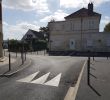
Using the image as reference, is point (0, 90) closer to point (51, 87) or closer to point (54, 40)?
point (51, 87)

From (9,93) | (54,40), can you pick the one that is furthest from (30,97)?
(54,40)

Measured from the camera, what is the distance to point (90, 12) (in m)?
55.5

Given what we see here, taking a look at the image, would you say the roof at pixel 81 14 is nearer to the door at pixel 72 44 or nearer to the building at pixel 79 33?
the building at pixel 79 33

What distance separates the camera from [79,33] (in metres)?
54.2

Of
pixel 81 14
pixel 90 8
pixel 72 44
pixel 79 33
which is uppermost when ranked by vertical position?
pixel 90 8

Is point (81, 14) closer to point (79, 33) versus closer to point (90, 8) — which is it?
point (90, 8)

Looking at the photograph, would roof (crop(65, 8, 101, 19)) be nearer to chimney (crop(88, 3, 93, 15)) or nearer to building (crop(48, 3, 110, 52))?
building (crop(48, 3, 110, 52))

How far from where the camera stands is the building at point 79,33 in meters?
51.2

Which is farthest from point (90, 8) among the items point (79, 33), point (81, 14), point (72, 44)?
point (72, 44)

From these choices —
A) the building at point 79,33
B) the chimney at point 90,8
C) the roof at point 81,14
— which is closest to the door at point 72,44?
the building at point 79,33

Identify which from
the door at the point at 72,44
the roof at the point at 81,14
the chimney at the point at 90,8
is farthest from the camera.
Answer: the chimney at the point at 90,8

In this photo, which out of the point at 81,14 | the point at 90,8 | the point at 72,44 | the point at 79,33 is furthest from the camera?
the point at 90,8

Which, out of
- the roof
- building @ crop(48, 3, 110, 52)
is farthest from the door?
the roof

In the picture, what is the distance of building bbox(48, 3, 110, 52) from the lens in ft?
168
